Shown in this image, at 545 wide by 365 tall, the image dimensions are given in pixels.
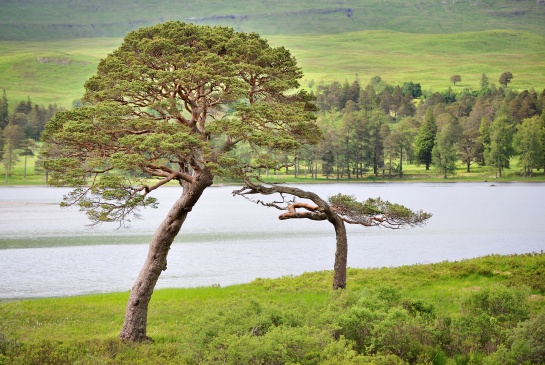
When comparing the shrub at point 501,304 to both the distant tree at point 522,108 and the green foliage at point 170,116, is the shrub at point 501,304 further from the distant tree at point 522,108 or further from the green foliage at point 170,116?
the distant tree at point 522,108

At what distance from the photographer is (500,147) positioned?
126500mm

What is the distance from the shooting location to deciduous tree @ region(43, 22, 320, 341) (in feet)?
59.3

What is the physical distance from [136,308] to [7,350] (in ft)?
12.2

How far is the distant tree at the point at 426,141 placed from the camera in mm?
140750

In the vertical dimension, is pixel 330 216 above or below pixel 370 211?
below

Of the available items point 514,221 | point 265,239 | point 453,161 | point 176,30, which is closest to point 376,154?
point 453,161

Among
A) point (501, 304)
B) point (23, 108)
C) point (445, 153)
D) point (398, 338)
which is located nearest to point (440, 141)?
point (445, 153)

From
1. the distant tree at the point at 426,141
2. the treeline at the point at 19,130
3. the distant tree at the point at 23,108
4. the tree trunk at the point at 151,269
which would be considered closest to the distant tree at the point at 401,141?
the distant tree at the point at 426,141

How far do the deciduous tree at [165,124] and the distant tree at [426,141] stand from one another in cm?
12439

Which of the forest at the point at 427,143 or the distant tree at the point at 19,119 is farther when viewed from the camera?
the distant tree at the point at 19,119

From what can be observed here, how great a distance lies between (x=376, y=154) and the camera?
469ft

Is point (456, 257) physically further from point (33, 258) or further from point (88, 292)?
point (33, 258)

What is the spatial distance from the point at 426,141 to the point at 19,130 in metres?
93.1

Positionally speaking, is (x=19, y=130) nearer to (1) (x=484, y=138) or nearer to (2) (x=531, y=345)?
(1) (x=484, y=138)
